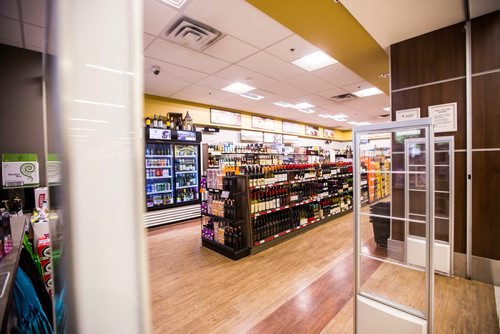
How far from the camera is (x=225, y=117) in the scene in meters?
8.05

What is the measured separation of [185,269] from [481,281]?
406 centimetres

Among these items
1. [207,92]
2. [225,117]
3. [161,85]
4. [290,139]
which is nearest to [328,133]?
[290,139]

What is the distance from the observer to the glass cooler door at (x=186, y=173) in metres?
6.35

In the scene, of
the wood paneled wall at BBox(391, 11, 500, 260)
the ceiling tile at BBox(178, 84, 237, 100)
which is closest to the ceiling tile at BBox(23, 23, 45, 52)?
the ceiling tile at BBox(178, 84, 237, 100)

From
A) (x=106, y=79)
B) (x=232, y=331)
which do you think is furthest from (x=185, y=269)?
(x=106, y=79)

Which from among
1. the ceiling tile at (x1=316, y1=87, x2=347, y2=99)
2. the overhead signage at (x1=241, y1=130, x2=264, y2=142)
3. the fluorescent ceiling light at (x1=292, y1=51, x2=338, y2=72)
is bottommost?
the overhead signage at (x1=241, y1=130, x2=264, y2=142)

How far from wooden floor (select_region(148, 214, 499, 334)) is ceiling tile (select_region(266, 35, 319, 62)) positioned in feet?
Result: 11.6

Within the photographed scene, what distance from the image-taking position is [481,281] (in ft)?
9.75

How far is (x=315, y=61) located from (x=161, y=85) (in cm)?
362

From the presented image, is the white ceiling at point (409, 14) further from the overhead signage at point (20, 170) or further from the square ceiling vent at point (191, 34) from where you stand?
the overhead signage at point (20, 170)

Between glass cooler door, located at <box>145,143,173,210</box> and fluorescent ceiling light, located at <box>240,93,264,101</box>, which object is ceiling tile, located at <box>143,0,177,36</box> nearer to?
glass cooler door, located at <box>145,143,173,210</box>

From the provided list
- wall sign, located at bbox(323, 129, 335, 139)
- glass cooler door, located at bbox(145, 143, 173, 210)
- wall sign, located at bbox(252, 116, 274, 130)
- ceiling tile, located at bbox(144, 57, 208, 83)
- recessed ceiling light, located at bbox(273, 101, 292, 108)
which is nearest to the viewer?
ceiling tile, located at bbox(144, 57, 208, 83)

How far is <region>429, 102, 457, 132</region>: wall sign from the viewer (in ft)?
10.4

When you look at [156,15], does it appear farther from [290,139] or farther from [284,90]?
[290,139]
